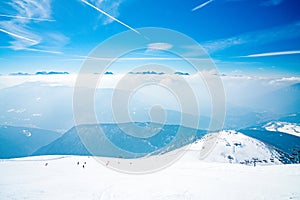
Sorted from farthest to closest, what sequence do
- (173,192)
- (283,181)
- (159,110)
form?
(159,110), (283,181), (173,192)

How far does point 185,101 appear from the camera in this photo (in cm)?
2277

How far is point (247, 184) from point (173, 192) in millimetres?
9178

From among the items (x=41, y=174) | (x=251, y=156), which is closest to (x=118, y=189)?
(x=41, y=174)

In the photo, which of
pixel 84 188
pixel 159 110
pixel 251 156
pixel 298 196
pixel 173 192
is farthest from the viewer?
pixel 251 156

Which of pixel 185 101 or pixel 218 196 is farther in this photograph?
pixel 185 101

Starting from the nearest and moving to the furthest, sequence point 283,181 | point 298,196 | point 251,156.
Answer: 1. point 298,196
2. point 283,181
3. point 251,156

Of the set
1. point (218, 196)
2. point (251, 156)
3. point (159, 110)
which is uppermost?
point (159, 110)

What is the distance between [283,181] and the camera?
25812 millimetres

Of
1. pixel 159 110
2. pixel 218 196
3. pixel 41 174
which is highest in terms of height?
pixel 159 110

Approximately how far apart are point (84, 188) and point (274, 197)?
18527mm

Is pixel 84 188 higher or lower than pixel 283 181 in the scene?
lower

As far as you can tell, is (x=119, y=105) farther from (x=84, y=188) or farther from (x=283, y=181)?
(x=283, y=181)

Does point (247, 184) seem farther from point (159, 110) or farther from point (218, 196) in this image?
point (159, 110)

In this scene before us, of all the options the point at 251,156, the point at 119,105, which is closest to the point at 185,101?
the point at 119,105
